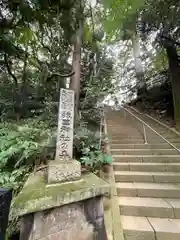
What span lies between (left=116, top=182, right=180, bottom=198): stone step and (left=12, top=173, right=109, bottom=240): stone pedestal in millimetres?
910

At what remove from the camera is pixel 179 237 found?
195cm

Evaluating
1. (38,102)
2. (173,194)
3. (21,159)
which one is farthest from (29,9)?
(173,194)

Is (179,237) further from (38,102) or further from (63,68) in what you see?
(63,68)

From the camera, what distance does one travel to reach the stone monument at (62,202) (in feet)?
5.20

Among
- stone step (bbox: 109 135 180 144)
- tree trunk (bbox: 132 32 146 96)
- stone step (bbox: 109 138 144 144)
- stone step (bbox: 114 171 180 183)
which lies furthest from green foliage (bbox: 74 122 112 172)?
tree trunk (bbox: 132 32 146 96)

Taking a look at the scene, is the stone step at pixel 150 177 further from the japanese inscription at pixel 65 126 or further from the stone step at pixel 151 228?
the japanese inscription at pixel 65 126

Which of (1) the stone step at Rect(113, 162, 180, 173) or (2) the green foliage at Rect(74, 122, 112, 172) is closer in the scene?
(2) the green foliage at Rect(74, 122, 112, 172)

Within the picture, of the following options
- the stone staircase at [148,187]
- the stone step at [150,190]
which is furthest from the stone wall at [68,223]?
the stone step at [150,190]

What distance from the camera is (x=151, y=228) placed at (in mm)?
2062

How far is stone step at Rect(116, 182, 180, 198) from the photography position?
2.67m

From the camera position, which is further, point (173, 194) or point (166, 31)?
point (166, 31)

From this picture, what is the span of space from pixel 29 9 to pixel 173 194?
15.5 ft

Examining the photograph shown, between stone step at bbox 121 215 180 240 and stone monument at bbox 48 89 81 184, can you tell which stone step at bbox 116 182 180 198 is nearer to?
stone step at bbox 121 215 180 240

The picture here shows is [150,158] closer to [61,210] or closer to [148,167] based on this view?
[148,167]
